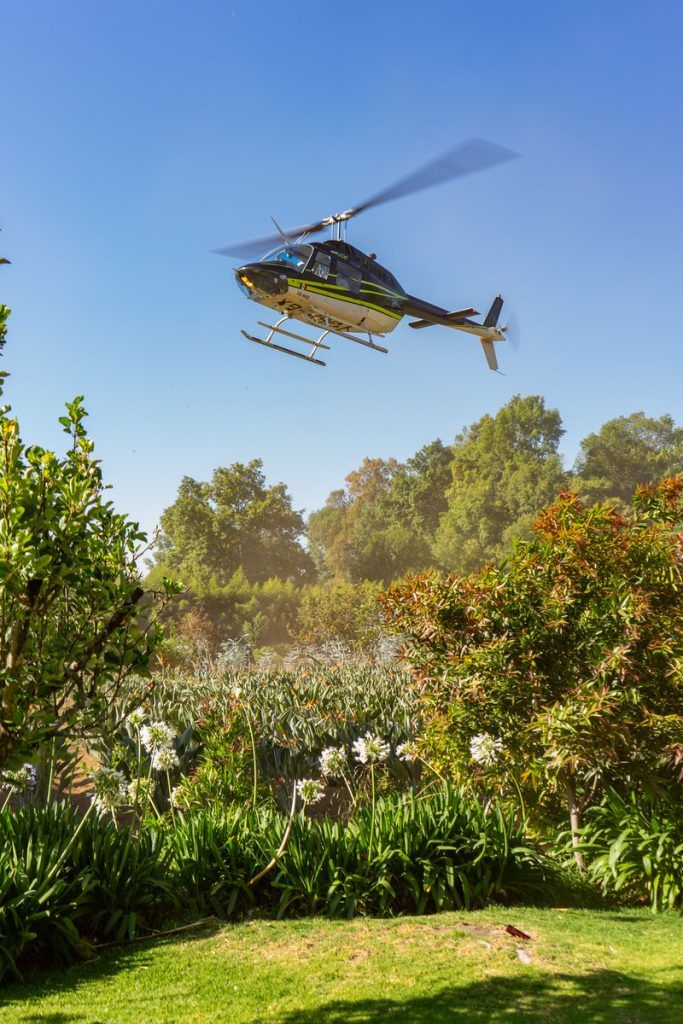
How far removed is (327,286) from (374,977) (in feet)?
48.5

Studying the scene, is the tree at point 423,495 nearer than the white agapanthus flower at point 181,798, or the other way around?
the white agapanthus flower at point 181,798

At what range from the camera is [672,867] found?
20.8 feet

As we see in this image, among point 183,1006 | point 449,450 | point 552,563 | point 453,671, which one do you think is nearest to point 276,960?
point 183,1006

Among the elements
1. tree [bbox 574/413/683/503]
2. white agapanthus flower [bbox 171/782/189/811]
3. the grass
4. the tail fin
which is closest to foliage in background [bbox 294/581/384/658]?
the tail fin

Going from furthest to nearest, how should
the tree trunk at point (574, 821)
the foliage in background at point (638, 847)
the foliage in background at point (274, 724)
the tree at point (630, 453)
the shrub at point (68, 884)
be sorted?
the tree at point (630, 453) < the foliage in background at point (274, 724) < the tree trunk at point (574, 821) < the foliage in background at point (638, 847) < the shrub at point (68, 884)

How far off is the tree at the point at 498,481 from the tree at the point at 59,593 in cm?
5224

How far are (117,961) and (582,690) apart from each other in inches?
151

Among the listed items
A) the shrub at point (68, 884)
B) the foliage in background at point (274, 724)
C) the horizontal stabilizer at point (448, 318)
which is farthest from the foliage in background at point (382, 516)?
the shrub at point (68, 884)

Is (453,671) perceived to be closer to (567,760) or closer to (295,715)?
(567,760)

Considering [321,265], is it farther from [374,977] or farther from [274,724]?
[374,977]

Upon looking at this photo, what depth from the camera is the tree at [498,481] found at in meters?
60.7

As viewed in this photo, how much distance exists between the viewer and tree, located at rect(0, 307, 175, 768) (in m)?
3.59

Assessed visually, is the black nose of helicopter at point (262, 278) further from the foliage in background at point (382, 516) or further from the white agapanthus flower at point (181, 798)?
the foliage in background at point (382, 516)

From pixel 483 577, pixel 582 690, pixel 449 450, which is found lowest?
pixel 582 690
